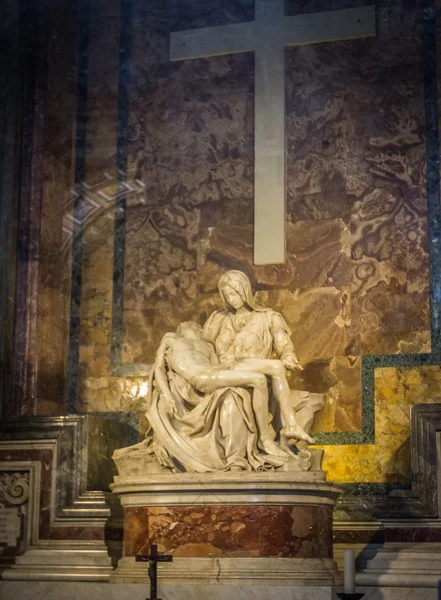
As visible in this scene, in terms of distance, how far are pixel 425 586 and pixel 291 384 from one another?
79.9 inches

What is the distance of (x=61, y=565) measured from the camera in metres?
9.06

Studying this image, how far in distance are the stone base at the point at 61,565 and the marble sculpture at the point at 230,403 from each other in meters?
0.73

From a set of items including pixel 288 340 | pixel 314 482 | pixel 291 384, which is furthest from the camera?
pixel 291 384

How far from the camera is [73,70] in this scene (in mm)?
11008

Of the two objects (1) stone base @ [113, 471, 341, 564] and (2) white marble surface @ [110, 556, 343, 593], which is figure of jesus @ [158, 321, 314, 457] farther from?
(2) white marble surface @ [110, 556, 343, 593]

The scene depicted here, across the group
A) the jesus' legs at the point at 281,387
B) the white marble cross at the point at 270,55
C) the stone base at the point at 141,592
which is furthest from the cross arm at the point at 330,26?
the stone base at the point at 141,592

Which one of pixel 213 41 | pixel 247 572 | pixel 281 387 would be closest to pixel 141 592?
pixel 247 572

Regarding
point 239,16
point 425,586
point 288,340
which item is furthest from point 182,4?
point 425,586

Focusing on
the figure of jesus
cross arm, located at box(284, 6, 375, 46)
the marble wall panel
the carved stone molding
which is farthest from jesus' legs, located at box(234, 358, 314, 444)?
cross arm, located at box(284, 6, 375, 46)

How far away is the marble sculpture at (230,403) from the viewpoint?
8648 millimetres

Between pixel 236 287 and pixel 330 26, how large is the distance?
2.55 meters

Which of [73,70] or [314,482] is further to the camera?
[73,70]

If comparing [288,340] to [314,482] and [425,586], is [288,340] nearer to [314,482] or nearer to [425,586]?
[314,482]

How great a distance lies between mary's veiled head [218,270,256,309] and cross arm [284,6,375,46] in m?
2.31
